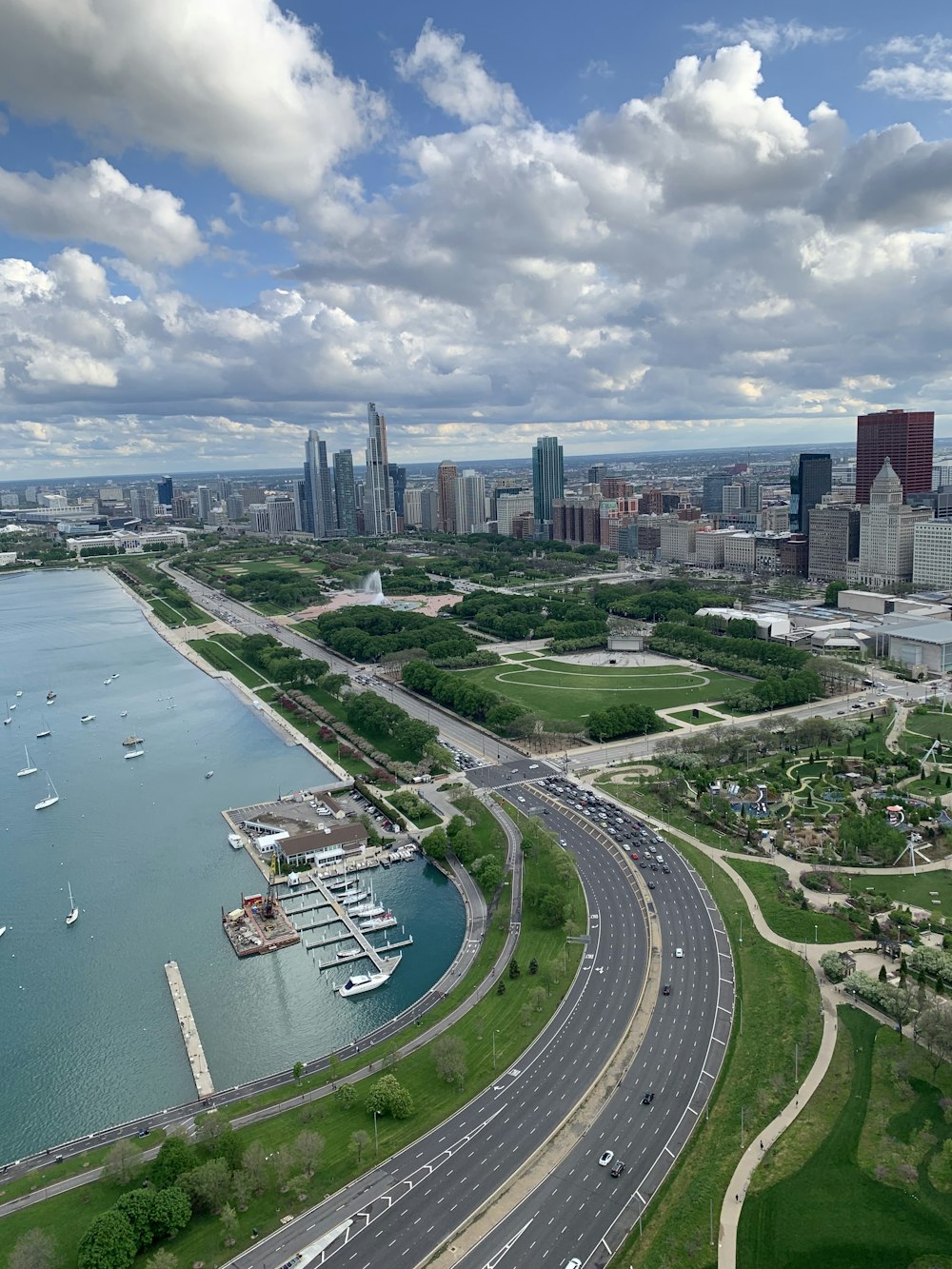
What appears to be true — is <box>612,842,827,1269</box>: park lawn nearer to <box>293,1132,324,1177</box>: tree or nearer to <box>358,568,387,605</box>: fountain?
<box>293,1132,324,1177</box>: tree

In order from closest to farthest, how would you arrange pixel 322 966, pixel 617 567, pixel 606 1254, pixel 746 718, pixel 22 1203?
pixel 606 1254 < pixel 22 1203 < pixel 322 966 < pixel 746 718 < pixel 617 567

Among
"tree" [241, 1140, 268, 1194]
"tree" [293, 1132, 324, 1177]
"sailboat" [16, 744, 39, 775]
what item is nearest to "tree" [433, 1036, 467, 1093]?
"tree" [293, 1132, 324, 1177]

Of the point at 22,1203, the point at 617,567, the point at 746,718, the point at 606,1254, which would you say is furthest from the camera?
the point at 617,567

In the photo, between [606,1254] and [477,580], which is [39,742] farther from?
[477,580]

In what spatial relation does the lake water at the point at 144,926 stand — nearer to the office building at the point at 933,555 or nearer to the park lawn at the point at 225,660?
the park lawn at the point at 225,660

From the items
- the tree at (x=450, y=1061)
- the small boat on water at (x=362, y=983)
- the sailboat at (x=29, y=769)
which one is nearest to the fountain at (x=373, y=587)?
the sailboat at (x=29, y=769)

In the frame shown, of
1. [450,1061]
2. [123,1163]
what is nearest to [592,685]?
[450,1061]

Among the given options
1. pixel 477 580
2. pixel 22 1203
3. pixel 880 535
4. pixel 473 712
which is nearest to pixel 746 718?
Result: pixel 473 712
